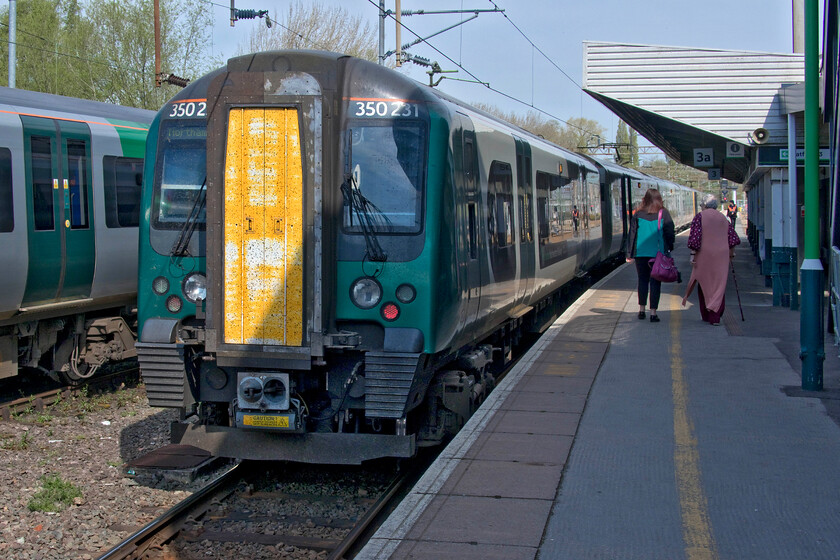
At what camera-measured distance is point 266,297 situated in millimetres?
6184

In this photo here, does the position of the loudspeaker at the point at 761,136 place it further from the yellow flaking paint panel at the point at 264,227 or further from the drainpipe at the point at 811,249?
the yellow flaking paint panel at the point at 264,227

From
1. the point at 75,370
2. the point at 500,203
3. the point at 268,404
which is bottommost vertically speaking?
the point at 75,370

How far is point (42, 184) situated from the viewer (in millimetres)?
9414

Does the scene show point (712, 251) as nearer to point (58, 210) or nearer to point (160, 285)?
point (160, 285)

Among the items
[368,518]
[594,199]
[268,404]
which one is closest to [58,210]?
[268,404]

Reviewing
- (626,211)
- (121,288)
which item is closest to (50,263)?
(121,288)

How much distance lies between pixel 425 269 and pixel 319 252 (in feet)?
2.39

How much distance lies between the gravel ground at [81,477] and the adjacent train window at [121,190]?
2.09 metres

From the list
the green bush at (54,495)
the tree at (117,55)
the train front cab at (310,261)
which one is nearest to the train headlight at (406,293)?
the train front cab at (310,261)

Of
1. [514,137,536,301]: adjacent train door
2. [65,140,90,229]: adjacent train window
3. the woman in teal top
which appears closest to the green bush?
[65,140,90,229]: adjacent train window

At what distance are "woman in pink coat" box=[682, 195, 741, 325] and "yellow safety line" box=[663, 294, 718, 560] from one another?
3569mm

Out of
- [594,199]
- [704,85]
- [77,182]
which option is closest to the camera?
[77,182]

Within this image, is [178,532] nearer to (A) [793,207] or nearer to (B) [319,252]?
(B) [319,252]

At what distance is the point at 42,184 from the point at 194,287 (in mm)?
3842
